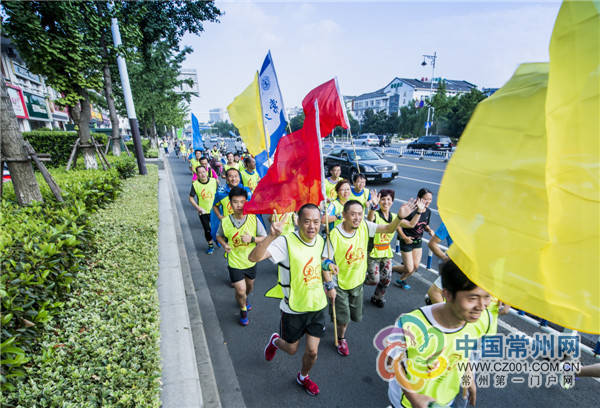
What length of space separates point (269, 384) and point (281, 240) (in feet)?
5.29

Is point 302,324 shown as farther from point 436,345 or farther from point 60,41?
point 60,41

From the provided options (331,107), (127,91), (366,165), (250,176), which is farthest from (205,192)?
(366,165)

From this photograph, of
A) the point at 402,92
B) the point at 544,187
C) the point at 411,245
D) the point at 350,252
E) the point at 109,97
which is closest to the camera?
the point at 544,187

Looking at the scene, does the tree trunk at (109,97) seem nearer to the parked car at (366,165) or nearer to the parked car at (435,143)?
the parked car at (366,165)

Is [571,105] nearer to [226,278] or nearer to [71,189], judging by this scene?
[226,278]

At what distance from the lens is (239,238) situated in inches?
147

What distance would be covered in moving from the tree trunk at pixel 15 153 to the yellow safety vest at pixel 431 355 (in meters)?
5.61

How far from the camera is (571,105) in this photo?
1.15m

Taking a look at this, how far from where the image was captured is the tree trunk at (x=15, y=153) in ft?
13.4

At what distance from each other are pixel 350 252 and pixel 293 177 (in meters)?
1.03

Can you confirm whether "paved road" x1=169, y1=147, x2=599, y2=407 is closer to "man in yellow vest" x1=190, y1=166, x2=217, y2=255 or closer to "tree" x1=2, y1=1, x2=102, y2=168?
"man in yellow vest" x1=190, y1=166, x2=217, y2=255

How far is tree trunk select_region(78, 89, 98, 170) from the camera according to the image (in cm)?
924

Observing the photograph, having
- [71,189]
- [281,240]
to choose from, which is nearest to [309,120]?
[281,240]

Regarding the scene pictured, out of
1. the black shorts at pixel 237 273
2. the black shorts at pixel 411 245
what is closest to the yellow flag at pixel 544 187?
the black shorts at pixel 237 273
